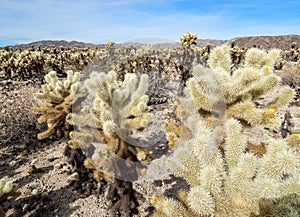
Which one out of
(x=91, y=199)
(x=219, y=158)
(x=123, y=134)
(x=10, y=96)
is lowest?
→ (x=91, y=199)

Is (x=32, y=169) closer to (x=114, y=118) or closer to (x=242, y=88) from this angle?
(x=114, y=118)

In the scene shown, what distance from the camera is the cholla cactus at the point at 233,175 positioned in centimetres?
156

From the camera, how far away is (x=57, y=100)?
471 cm

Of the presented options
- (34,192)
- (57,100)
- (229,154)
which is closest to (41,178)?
(34,192)

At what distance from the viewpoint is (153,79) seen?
1159cm

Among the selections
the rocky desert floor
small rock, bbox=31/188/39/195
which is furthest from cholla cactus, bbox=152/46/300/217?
small rock, bbox=31/188/39/195

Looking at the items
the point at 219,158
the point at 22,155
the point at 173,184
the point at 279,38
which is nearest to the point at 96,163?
the point at 173,184

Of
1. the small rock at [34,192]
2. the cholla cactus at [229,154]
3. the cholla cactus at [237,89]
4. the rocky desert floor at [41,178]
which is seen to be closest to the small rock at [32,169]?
the rocky desert floor at [41,178]

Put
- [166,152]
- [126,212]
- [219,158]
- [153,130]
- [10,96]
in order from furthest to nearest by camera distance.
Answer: [10,96], [153,130], [166,152], [126,212], [219,158]

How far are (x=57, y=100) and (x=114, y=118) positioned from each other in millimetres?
1733

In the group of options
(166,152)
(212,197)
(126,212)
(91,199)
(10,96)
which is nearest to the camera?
(212,197)

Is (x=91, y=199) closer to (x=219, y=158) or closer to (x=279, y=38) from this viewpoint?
(x=219, y=158)

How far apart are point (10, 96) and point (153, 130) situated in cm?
596

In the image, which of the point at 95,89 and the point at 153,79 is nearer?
the point at 95,89
